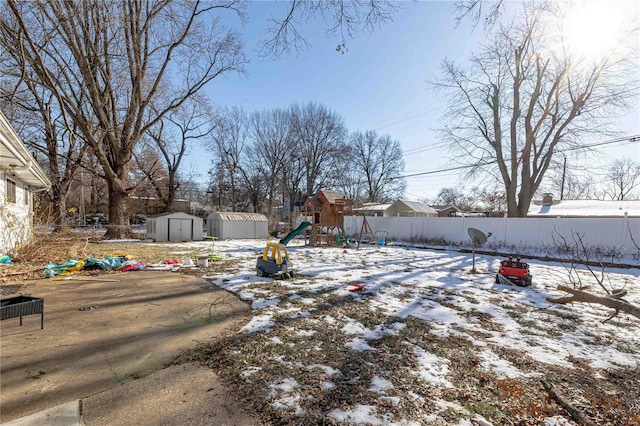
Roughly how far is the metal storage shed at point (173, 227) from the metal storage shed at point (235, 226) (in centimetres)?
140

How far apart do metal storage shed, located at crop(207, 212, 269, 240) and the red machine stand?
1735 centimetres

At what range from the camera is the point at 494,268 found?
404 inches

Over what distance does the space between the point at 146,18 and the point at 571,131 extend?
23.8 meters

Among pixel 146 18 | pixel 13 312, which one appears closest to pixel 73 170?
pixel 146 18

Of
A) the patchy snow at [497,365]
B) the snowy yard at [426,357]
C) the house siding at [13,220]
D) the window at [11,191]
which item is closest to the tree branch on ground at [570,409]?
the snowy yard at [426,357]

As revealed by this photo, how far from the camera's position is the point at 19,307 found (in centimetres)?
380

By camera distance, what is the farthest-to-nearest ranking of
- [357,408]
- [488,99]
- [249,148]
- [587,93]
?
[249,148] < [488,99] < [587,93] < [357,408]

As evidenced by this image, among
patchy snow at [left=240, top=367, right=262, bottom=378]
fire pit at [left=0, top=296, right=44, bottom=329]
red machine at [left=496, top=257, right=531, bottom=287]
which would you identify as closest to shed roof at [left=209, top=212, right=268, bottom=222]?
fire pit at [left=0, top=296, right=44, bottom=329]

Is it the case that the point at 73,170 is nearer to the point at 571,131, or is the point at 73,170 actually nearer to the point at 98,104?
the point at 98,104

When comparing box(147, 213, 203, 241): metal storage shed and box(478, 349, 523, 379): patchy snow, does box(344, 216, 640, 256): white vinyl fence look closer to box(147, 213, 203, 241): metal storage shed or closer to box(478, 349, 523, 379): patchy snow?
box(478, 349, 523, 379): patchy snow

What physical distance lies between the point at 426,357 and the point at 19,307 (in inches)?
210

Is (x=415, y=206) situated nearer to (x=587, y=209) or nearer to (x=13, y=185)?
(x=587, y=209)

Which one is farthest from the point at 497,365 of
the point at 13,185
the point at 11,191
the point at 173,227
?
the point at 173,227

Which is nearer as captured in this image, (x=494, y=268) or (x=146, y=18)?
(x=494, y=268)
